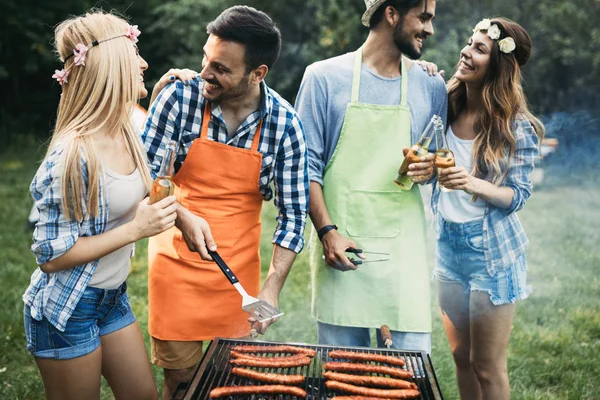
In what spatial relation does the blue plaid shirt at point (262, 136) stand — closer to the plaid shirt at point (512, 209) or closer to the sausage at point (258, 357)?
the sausage at point (258, 357)

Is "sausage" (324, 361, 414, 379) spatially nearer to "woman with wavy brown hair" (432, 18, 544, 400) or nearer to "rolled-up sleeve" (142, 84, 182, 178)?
"woman with wavy brown hair" (432, 18, 544, 400)

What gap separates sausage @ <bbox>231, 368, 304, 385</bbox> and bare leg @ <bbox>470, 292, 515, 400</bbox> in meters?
1.27

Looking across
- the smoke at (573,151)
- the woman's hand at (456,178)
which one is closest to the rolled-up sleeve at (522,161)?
the woman's hand at (456,178)

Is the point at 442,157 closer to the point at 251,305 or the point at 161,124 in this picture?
the point at 251,305

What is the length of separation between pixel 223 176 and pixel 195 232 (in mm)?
391

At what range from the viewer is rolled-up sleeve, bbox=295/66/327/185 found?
3.34 meters

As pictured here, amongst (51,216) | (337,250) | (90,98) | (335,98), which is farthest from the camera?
(335,98)

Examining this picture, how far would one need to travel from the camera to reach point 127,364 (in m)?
2.91

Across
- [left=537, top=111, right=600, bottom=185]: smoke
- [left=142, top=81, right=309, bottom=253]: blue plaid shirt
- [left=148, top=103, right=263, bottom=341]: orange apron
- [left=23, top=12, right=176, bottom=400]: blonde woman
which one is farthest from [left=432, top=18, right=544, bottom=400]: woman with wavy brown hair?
[left=537, top=111, right=600, bottom=185]: smoke

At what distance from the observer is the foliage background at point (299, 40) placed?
1027 centimetres

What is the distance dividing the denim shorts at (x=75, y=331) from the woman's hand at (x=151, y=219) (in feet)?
1.15

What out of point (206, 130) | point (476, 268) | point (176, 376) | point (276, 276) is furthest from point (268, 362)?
point (476, 268)

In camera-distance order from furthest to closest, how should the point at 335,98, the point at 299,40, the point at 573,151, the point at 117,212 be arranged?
the point at 299,40, the point at 573,151, the point at 335,98, the point at 117,212

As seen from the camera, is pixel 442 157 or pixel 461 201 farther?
pixel 461 201
